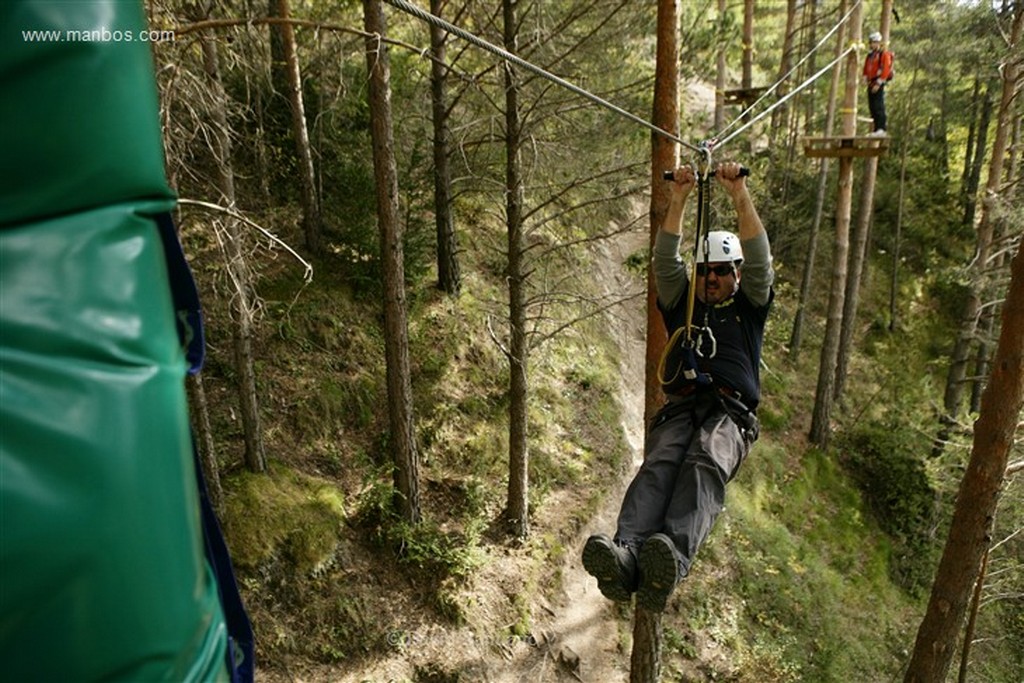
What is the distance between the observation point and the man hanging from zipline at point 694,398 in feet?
11.6

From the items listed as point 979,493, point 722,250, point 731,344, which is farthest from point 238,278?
point 979,493

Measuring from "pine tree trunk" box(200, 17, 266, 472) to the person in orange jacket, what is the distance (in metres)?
9.48

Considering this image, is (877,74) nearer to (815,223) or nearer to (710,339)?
(815,223)

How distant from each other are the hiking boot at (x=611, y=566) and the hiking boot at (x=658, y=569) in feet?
0.22

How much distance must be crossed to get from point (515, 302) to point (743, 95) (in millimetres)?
10785

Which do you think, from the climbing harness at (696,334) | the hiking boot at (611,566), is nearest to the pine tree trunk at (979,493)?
the climbing harness at (696,334)

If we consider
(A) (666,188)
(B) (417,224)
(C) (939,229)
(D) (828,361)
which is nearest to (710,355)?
(A) (666,188)

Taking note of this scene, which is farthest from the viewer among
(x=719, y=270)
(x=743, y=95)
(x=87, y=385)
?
(x=743, y=95)

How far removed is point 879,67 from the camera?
34.8 ft

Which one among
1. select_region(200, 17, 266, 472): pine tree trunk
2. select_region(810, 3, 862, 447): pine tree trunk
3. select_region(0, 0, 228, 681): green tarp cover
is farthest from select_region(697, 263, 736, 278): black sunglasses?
select_region(810, 3, 862, 447): pine tree trunk

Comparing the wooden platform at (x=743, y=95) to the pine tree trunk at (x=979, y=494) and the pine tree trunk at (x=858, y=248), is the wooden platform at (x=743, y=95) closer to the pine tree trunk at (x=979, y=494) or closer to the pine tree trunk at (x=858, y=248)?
the pine tree trunk at (x=858, y=248)

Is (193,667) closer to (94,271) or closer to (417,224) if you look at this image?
(94,271)

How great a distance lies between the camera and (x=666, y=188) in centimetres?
609

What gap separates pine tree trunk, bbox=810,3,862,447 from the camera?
37.4 ft
